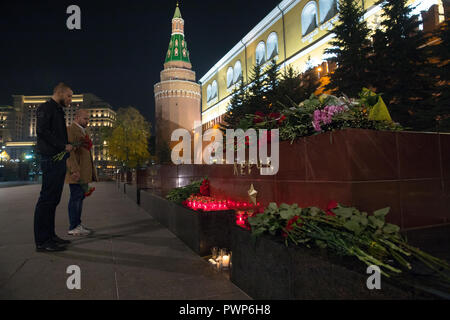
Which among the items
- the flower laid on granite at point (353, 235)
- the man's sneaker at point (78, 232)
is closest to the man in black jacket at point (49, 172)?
the man's sneaker at point (78, 232)

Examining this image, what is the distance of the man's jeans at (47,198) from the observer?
3953 millimetres

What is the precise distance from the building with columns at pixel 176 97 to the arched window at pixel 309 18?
35.0 m

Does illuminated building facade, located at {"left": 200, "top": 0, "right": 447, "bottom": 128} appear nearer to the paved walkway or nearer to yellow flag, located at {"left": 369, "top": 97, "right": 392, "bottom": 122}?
yellow flag, located at {"left": 369, "top": 97, "right": 392, "bottom": 122}

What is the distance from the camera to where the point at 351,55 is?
52.5 feet

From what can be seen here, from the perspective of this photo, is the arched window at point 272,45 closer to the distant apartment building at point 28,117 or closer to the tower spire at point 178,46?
the tower spire at point 178,46

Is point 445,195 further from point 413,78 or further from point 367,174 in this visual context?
point 413,78

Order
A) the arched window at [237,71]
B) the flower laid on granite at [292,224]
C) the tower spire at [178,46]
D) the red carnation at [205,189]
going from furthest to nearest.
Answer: the tower spire at [178,46]
the arched window at [237,71]
the red carnation at [205,189]
the flower laid on granite at [292,224]

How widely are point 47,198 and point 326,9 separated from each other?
32076 mm

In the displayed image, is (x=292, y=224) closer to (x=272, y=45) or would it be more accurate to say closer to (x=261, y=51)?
(x=272, y=45)

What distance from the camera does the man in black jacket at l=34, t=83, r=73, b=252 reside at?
3.96 meters

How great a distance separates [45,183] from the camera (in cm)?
406

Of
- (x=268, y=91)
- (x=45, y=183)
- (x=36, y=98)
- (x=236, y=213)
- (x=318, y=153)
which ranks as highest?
(x=36, y=98)

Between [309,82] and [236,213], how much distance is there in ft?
75.3

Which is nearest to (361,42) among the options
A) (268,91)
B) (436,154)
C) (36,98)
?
(268,91)
